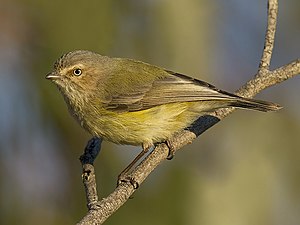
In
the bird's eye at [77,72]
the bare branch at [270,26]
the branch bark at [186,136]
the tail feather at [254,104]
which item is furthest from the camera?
the bird's eye at [77,72]

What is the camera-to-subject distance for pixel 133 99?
678 cm

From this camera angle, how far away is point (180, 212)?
778cm

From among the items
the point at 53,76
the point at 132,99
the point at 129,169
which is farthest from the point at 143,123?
the point at 53,76

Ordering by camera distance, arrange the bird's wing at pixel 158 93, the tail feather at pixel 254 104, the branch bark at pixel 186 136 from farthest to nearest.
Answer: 1. the bird's wing at pixel 158 93
2. the tail feather at pixel 254 104
3. the branch bark at pixel 186 136

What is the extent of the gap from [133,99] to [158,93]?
0.21 meters

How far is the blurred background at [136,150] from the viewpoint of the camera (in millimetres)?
7938

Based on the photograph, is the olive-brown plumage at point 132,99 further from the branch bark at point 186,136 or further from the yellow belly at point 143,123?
the branch bark at point 186,136

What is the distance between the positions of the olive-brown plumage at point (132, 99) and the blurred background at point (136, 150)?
109 centimetres

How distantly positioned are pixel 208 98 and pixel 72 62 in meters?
1.17

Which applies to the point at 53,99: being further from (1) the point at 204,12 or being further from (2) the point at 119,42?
(1) the point at 204,12

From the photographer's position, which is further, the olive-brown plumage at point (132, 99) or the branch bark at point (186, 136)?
the olive-brown plumage at point (132, 99)

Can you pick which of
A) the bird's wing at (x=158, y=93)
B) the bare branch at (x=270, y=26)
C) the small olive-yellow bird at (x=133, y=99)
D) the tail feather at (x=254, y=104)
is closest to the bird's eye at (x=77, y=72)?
the small olive-yellow bird at (x=133, y=99)

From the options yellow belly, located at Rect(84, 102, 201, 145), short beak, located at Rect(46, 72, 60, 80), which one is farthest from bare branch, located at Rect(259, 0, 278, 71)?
short beak, located at Rect(46, 72, 60, 80)

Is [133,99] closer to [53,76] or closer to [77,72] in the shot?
[77,72]
